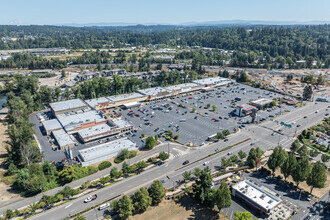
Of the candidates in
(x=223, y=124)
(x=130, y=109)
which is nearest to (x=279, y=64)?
(x=223, y=124)

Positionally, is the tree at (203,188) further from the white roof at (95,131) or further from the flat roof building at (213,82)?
the flat roof building at (213,82)

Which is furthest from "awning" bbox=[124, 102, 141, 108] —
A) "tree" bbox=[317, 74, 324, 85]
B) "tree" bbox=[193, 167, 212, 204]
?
"tree" bbox=[317, 74, 324, 85]

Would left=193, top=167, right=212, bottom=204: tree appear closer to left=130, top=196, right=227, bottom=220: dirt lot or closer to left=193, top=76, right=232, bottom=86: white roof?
left=130, top=196, right=227, bottom=220: dirt lot

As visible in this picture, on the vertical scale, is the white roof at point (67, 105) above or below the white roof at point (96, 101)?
above

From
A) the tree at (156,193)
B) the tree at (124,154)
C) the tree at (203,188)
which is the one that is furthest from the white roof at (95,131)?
the tree at (203,188)

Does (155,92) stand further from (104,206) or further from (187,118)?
(104,206)
